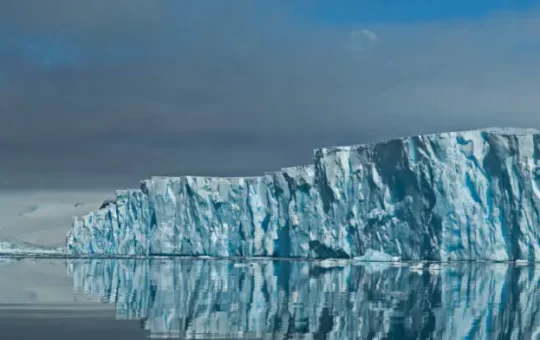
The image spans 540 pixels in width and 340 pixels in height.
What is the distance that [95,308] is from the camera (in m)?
16.4

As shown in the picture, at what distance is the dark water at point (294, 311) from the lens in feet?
41.1

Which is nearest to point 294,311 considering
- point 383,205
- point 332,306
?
point 332,306

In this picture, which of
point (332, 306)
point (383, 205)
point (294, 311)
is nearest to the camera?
point (294, 311)

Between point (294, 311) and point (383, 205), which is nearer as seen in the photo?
point (294, 311)

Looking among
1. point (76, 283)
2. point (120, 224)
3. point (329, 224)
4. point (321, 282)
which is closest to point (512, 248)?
point (329, 224)

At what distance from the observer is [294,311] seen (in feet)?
51.3

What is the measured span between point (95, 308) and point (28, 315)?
1.64 meters

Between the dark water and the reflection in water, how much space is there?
0.02 m

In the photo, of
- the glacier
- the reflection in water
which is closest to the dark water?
the reflection in water

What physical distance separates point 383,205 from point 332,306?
934 inches

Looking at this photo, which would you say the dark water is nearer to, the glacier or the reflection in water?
the reflection in water

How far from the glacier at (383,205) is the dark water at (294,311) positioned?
12053mm

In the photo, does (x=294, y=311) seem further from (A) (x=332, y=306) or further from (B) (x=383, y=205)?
(B) (x=383, y=205)

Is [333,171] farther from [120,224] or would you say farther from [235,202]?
[120,224]
